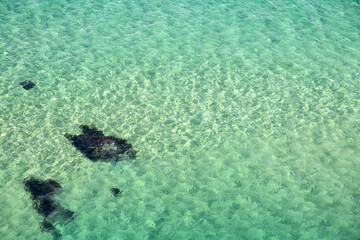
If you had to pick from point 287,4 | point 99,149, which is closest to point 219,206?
point 99,149

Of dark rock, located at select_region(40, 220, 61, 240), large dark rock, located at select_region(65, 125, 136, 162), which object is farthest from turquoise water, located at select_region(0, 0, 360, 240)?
large dark rock, located at select_region(65, 125, 136, 162)

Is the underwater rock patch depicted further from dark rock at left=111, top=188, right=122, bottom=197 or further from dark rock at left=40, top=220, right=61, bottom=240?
dark rock at left=111, top=188, right=122, bottom=197

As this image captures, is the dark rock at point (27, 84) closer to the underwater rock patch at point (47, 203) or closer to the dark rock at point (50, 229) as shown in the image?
the underwater rock patch at point (47, 203)

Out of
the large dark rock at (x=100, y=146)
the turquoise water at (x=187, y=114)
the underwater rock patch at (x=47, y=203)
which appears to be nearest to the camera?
the underwater rock patch at (x=47, y=203)

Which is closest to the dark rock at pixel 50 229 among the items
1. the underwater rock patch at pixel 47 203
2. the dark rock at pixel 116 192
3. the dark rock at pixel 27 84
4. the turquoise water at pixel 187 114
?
the underwater rock patch at pixel 47 203

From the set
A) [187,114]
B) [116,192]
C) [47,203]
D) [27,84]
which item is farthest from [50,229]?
[27,84]
